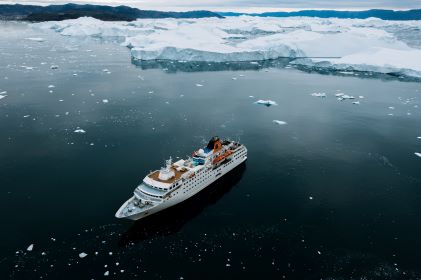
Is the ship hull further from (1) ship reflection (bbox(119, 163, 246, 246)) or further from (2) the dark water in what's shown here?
(2) the dark water

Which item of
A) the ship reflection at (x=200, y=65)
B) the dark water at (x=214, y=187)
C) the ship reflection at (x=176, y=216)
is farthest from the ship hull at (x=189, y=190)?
the ship reflection at (x=200, y=65)

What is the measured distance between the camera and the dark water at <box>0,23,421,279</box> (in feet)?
59.6

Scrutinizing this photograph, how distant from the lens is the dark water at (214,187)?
18172 millimetres

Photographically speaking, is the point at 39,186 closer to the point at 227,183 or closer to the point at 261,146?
the point at 227,183

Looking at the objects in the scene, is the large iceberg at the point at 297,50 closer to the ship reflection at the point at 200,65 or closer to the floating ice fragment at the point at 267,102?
the ship reflection at the point at 200,65

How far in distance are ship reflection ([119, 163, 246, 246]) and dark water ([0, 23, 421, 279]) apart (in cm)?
10

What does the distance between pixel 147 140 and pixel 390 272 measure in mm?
21716

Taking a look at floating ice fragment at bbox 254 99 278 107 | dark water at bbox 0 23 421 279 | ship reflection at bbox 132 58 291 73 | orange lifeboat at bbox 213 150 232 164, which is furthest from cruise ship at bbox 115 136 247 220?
ship reflection at bbox 132 58 291 73

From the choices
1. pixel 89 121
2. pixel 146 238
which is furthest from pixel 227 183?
pixel 89 121

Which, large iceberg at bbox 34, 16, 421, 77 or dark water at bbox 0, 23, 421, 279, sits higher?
large iceberg at bbox 34, 16, 421, 77

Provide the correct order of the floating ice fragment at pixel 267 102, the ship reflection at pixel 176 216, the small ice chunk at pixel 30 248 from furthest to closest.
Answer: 1. the floating ice fragment at pixel 267 102
2. the ship reflection at pixel 176 216
3. the small ice chunk at pixel 30 248

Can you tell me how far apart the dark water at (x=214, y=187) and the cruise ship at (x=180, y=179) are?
2.59ft

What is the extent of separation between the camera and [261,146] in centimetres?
3198

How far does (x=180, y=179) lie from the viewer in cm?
2298
